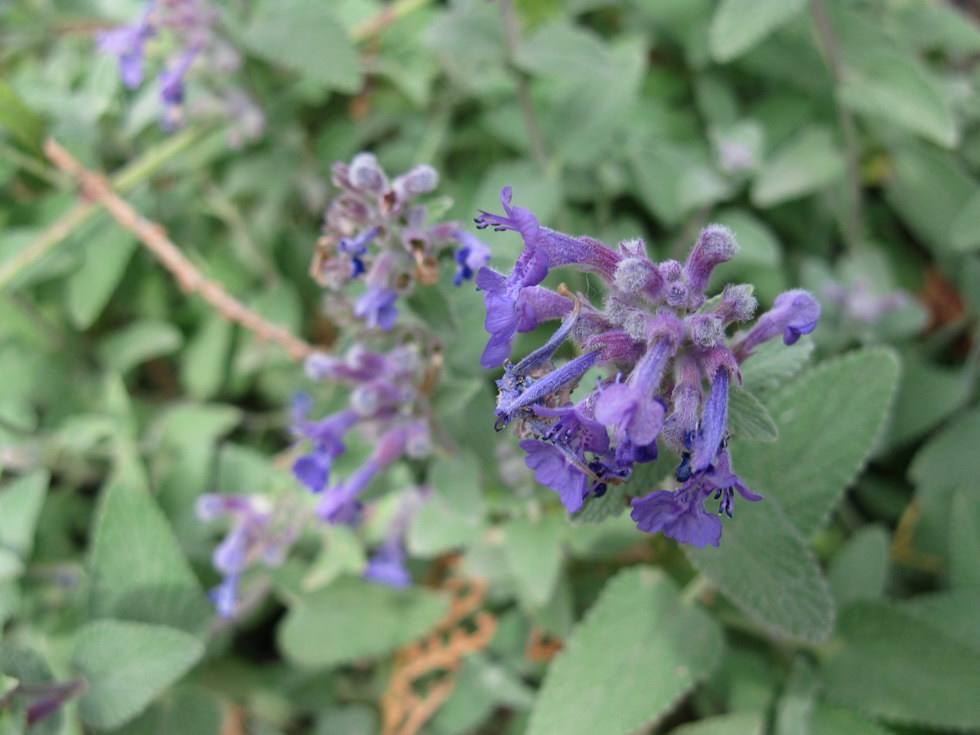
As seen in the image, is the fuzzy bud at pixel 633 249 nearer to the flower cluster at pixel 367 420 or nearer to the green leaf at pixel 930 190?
the flower cluster at pixel 367 420

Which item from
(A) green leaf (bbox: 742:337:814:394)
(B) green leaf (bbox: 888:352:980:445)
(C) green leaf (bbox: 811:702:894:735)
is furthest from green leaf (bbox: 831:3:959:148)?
(C) green leaf (bbox: 811:702:894:735)

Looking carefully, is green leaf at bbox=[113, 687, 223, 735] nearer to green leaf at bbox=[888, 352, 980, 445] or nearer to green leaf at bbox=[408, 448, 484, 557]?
green leaf at bbox=[408, 448, 484, 557]

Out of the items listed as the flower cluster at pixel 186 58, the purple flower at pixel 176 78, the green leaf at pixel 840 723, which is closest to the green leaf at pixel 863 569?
the green leaf at pixel 840 723

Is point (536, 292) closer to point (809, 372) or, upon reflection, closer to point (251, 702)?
point (809, 372)

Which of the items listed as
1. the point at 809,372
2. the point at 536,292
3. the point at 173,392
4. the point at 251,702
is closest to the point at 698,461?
the point at 536,292

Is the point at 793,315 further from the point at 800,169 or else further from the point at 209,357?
the point at 209,357

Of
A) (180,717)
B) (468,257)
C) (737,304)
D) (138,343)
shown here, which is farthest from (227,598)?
(737,304)
